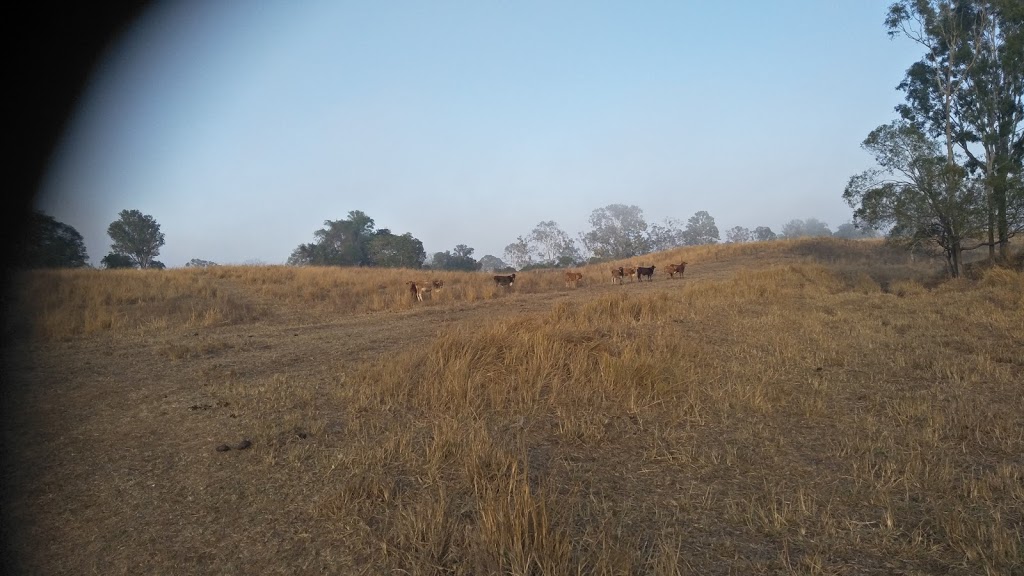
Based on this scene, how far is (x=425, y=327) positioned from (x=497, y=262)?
69053 mm

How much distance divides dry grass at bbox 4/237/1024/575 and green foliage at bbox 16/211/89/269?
6.31 metres

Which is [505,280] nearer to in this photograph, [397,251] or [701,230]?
[397,251]

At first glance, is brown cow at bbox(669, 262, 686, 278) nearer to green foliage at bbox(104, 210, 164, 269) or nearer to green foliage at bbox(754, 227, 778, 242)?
green foliage at bbox(104, 210, 164, 269)

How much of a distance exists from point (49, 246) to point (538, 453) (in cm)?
2073

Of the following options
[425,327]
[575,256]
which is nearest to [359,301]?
[425,327]

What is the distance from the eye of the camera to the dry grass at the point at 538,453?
8.41 feet

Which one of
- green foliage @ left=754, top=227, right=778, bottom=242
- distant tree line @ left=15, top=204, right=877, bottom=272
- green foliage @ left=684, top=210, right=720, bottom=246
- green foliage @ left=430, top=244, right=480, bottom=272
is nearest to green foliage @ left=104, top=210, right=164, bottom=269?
distant tree line @ left=15, top=204, right=877, bottom=272

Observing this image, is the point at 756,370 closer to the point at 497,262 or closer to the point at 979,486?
the point at 979,486

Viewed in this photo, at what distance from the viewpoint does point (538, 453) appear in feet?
12.4

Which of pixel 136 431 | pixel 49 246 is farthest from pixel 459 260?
pixel 136 431

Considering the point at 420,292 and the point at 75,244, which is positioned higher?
the point at 75,244

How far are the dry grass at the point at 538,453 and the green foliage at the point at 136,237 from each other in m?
33.1

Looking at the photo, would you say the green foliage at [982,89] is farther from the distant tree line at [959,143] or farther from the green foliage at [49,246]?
the green foliage at [49,246]

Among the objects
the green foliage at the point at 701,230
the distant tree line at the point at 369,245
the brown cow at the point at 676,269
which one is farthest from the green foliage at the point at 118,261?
the green foliage at the point at 701,230
